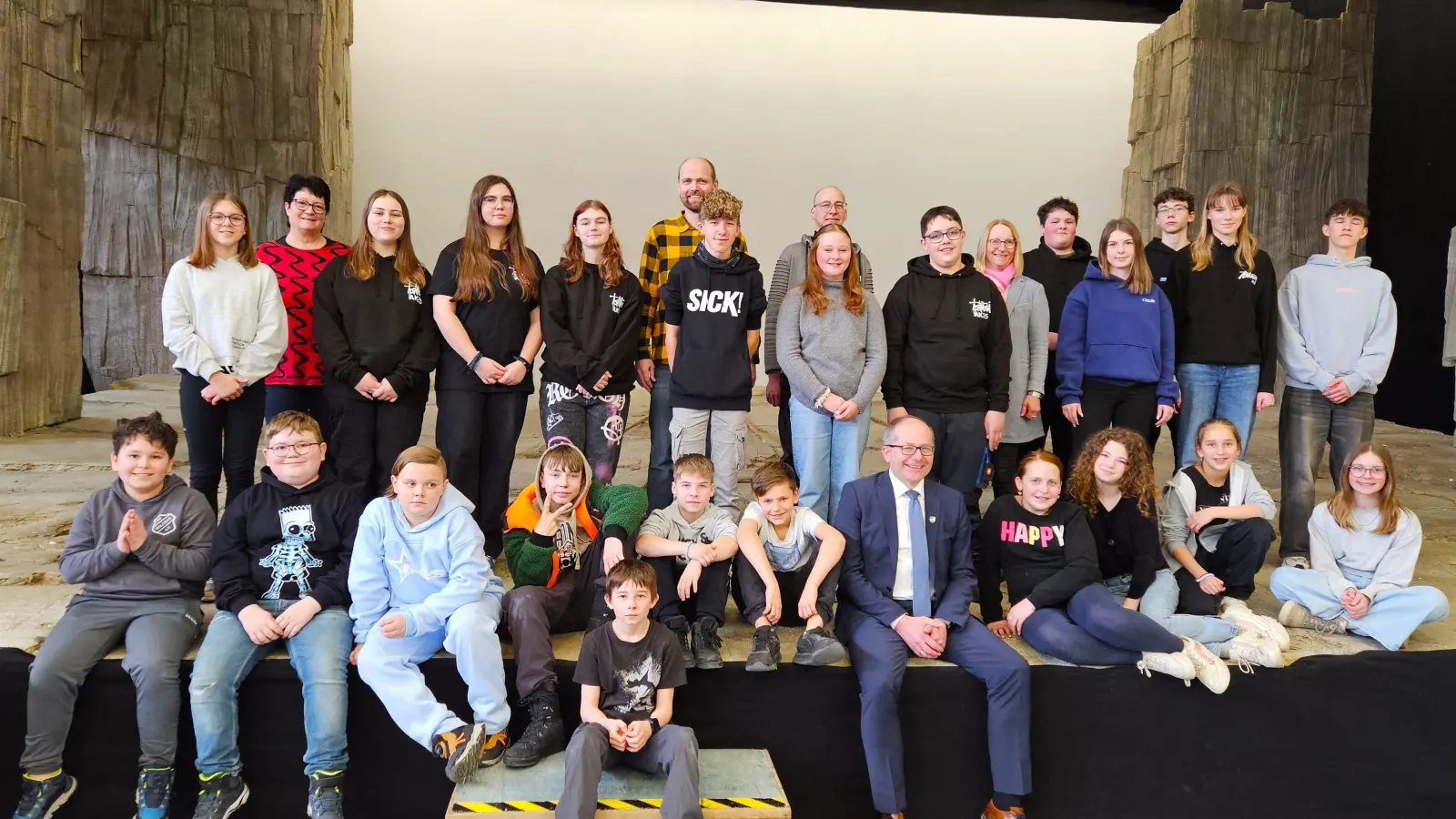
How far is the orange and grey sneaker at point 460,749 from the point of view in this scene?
233cm

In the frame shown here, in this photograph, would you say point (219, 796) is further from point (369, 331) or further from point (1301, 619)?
point (1301, 619)

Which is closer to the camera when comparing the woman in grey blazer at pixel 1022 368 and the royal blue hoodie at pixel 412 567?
the royal blue hoodie at pixel 412 567

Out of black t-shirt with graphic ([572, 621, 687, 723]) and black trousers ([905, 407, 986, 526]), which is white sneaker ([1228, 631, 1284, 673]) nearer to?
black trousers ([905, 407, 986, 526])

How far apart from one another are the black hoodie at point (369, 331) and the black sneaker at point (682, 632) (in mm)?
1036

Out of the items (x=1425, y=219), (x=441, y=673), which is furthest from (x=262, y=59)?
(x=1425, y=219)

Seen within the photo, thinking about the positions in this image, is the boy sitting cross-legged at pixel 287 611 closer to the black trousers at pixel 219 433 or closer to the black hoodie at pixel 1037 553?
the black trousers at pixel 219 433

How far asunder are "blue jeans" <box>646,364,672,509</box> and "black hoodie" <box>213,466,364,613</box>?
104 centimetres

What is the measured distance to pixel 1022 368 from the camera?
349 centimetres

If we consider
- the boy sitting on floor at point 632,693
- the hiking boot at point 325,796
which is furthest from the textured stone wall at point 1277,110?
the hiking boot at point 325,796

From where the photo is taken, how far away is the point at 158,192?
6.85m

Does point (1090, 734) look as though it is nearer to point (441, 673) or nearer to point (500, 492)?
point (441, 673)

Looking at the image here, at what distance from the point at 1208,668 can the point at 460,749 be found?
5.97ft

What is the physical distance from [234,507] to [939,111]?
692 centimetres

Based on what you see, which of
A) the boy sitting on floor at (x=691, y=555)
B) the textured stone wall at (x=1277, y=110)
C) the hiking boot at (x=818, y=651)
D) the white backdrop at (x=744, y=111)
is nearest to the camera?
the hiking boot at (x=818, y=651)
